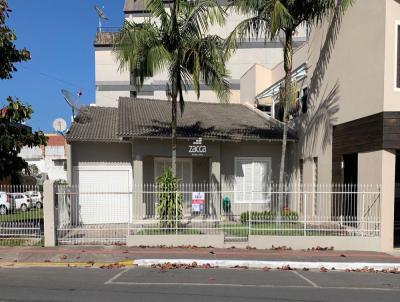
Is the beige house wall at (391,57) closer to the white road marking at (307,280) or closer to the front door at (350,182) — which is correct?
the front door at (350,182)

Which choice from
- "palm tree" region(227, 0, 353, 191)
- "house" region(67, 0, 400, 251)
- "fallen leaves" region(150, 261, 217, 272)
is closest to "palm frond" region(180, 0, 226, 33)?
"palm tree" region(227, 0, 353, 191)

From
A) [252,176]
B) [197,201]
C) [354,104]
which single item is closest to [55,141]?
[252,176]

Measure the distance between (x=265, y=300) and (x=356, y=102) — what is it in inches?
335

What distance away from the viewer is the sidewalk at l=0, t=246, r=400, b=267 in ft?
36.7

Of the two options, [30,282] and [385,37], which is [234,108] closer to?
[385,37]

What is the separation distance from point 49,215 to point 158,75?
2935 cm

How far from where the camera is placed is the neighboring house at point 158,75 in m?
41.1

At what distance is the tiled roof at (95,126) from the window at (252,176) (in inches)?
197

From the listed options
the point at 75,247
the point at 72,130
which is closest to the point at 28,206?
the point at 75,247

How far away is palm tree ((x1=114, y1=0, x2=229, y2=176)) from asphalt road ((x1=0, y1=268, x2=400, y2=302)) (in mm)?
5835

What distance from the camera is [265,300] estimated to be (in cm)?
769

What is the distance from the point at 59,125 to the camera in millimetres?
19438

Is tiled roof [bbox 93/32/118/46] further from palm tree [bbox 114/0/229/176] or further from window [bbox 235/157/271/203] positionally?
palm tree [bbox 114/0/229/176]

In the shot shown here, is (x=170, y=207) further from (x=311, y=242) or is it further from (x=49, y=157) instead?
(x=49, y=157)
